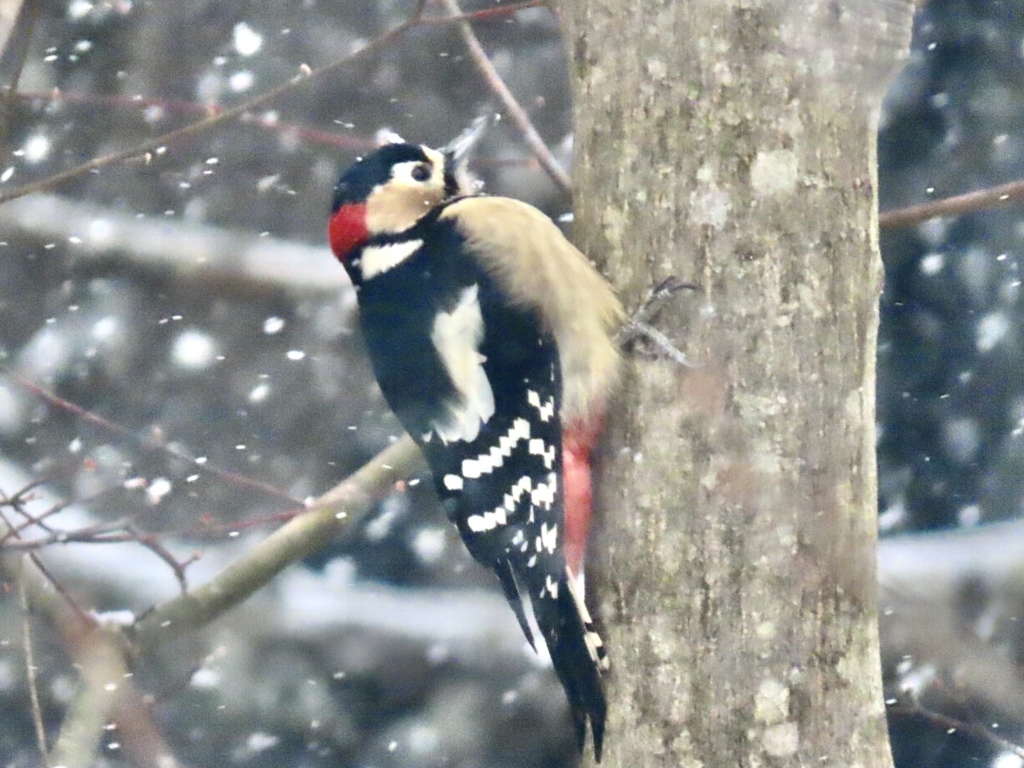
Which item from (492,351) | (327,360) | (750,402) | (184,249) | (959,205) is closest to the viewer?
(750,402)

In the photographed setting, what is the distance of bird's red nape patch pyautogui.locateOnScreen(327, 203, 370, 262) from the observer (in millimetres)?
2148

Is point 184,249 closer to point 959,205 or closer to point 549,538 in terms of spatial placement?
point 549,538

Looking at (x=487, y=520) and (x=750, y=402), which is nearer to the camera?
(x=750, y=402)

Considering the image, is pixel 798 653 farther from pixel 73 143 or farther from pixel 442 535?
pixel 73 143

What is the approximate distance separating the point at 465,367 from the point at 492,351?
0.05 m

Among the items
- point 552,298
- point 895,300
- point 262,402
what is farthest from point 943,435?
point 552,298

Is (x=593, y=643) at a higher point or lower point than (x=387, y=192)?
lower

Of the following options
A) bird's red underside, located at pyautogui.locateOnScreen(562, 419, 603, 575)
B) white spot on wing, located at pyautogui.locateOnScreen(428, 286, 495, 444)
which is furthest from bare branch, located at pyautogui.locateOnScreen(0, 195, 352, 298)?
bird's red underside, located at pyautogui.locateOnScreen(562, 419, 603, 575)

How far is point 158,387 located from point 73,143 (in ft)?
2.88

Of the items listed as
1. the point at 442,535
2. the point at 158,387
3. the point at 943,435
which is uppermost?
the point at 158,387

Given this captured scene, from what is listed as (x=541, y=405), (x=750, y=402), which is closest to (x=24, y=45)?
(x=541, y=405)

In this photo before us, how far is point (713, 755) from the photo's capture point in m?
1.67

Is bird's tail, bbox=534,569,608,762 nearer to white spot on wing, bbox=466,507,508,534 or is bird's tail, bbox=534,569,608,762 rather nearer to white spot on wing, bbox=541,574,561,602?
white spot on wing, bbox=541,574,561,602

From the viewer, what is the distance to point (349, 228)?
217cm
